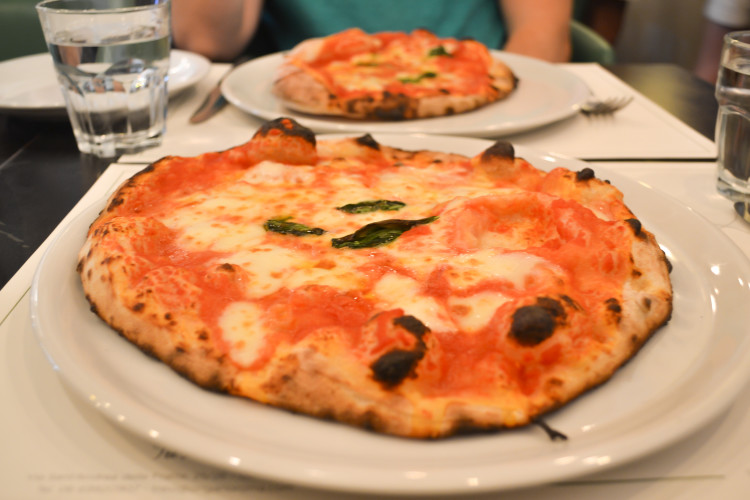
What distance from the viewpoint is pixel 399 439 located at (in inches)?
27.2

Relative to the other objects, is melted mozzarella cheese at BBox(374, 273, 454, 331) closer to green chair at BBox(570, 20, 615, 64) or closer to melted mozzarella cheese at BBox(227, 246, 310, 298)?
melted mozzarella cheese at BBox(227, 246, 310, 298)

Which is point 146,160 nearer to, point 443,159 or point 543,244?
point 443,159

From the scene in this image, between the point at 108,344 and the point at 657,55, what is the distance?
6.02m

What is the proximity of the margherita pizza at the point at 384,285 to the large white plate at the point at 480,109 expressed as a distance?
0.53 metres

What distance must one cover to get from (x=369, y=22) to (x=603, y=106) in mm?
1587

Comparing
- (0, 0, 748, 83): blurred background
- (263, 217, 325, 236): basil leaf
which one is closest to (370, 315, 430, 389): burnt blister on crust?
(263, 217, 325, 236): basil leaf

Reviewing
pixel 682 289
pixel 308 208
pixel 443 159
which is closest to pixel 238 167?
pixel 308 208

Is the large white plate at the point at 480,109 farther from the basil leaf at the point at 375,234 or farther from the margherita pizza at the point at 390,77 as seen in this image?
the basil leaf at the point at 375,234

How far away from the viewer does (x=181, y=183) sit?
1.23 m

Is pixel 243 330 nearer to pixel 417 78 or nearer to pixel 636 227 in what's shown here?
pixel 636 227

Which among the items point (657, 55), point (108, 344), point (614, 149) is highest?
point (108, 344)

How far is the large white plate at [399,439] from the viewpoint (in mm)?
617

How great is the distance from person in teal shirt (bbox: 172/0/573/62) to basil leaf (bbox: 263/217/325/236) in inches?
81.4

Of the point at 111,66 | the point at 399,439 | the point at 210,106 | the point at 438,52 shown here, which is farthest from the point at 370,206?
the point at 438,52
